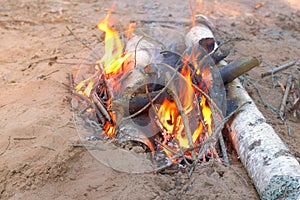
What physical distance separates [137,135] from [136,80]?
542mm

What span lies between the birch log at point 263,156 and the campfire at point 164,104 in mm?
176

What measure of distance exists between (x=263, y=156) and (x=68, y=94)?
2.10 meters

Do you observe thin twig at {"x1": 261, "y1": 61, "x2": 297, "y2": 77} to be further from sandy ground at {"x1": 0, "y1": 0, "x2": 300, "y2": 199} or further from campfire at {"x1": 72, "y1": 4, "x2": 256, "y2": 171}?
campfire at {"x1": 72, "y1": 4, "x2": 256, "y2": 171}

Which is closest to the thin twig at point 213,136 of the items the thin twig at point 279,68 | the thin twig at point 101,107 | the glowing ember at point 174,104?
the glowing ember at point 174,104

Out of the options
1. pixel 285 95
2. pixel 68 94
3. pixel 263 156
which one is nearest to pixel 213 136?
pixel 263 156

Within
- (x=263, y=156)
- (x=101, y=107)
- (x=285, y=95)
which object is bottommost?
(x=285, y=95)

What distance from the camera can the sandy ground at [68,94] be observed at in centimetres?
280

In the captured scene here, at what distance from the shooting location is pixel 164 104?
3389mm

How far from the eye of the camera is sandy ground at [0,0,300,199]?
2.80 metres

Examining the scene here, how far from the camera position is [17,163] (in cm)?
293

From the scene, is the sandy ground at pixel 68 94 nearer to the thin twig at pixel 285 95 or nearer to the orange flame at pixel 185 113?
the thin twig at pixel 285 95

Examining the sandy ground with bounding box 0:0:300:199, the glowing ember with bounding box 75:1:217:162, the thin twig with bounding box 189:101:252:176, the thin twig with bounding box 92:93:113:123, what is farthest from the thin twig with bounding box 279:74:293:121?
the thin twig with bounding box 92:93:113:123

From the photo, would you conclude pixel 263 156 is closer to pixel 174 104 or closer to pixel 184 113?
pixel 184 113

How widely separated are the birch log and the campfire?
0.18 meters
